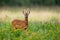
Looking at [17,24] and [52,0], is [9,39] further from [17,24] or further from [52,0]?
[52,0]

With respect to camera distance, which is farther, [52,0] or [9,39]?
[52,0]

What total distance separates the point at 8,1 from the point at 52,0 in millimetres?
3030

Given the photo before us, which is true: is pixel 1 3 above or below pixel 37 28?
below

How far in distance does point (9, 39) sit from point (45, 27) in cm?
314

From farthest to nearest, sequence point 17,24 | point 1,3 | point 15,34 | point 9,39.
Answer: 1. point 1,3
2. point 17,24
3. point 15,34
4. point 9,39

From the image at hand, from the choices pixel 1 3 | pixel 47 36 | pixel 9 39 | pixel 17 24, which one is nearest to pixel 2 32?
pixel 9 39

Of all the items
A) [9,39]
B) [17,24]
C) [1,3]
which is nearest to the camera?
[9,39]

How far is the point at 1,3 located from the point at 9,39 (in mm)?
14879

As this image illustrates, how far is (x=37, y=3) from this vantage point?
25.1 metres

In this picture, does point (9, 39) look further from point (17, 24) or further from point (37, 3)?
point (37, 3)

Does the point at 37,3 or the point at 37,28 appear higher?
the point at 37,28

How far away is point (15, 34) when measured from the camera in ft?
34.3

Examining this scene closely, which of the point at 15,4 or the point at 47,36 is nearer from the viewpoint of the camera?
the point at 47,36

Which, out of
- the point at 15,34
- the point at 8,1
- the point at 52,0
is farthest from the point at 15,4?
the point at 15,34
